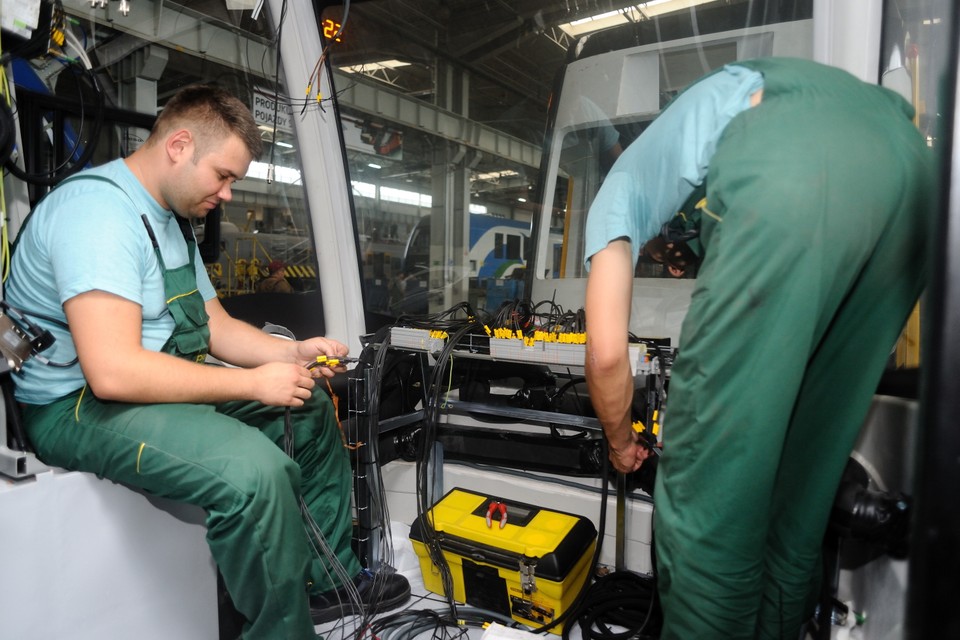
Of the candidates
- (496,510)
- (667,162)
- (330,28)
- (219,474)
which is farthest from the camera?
(330,28)

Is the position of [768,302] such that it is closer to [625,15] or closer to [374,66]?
[625,15]

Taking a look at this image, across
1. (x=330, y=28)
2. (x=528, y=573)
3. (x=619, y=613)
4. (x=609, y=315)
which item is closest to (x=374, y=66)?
(x=330, y=28)

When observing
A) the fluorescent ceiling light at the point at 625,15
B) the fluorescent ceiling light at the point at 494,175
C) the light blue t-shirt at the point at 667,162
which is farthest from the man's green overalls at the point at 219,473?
the fluorescent ceiling light at the point at 494,175

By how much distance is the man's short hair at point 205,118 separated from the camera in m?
1.50

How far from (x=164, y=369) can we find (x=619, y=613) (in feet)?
4.62

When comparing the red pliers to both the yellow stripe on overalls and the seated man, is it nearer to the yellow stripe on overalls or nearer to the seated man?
the seated man

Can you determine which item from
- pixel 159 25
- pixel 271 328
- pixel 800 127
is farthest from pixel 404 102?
pixel 800 127

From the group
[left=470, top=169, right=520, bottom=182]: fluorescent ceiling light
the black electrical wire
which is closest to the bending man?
the black electrical wire

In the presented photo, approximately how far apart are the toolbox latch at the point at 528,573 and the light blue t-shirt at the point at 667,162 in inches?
36.2

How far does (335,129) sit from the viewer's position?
2852mm

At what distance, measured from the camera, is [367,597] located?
1.81m

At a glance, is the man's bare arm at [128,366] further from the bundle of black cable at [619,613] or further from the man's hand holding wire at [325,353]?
the bundle of black cable at [619,613]

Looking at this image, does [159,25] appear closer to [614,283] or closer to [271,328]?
[271,328]

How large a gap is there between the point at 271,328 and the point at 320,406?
72cm
